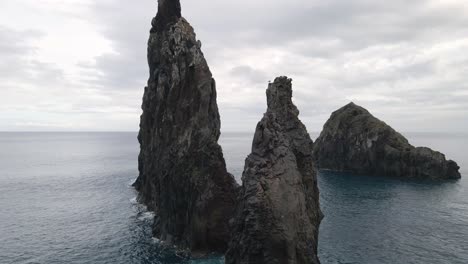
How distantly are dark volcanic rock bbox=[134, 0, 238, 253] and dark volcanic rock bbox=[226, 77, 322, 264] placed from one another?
19267mm

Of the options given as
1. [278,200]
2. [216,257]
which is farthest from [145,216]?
[278,200]

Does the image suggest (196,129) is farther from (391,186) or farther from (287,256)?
(391,186)

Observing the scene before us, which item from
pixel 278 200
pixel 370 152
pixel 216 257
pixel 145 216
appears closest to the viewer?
pixel 278 200

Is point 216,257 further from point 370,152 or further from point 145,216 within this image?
point 370,152

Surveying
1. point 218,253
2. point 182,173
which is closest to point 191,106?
point 182,173

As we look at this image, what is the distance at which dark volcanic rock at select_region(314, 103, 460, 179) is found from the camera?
5089 inches

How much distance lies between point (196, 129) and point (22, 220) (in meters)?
48.2

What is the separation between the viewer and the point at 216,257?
191 feet

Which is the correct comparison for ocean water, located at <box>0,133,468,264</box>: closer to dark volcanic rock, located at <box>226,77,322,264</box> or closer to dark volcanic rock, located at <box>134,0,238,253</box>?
dark volcanic rock, located at <box>134,0,238,253</box>

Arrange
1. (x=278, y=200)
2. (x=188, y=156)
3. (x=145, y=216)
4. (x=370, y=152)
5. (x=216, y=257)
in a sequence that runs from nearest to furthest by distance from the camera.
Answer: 1. (x=278, y=200)
2. (x=216, y=257)
3. (x=188, y=156)
4. (x=145, y=216)
5. (x=370, y=152)

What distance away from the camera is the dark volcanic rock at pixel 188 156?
6056cm

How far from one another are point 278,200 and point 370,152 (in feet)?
372

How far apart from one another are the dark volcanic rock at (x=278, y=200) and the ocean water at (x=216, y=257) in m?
18.8

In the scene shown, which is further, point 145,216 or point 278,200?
point 145,216
